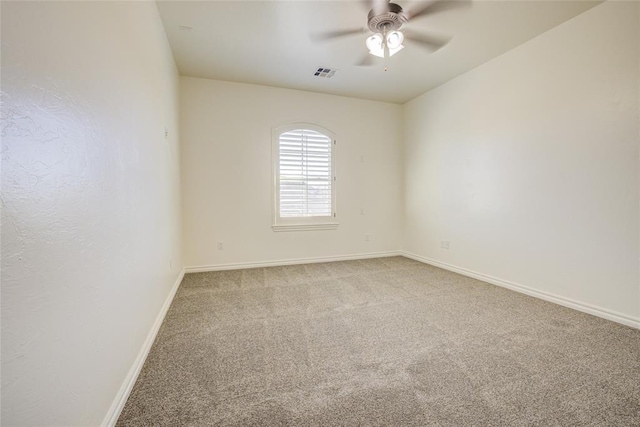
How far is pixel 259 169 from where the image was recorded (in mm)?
4215

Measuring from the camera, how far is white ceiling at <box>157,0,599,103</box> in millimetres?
2465

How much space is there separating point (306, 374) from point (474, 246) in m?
3.09

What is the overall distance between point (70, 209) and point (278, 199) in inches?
131

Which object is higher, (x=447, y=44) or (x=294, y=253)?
(x=447, y=44)

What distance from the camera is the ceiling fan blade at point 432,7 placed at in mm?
2352

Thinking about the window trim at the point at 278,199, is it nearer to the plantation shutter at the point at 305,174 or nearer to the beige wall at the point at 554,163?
the plantation shutter at the point at 305,174

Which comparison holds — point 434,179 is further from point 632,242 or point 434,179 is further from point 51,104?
point 51,104

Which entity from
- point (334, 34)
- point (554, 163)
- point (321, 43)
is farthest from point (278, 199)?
point (554, 163)

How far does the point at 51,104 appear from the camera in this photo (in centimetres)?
91

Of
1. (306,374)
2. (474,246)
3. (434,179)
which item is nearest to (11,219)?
(306,374)

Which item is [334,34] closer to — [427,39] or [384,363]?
[427,39]

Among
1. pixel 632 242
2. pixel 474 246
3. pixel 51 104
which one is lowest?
pixel 474 246

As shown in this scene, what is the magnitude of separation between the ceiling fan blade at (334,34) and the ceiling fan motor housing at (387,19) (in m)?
0.32

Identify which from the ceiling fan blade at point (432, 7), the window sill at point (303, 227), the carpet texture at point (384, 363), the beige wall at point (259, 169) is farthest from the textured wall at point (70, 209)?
the window sill at point (303, 227)
